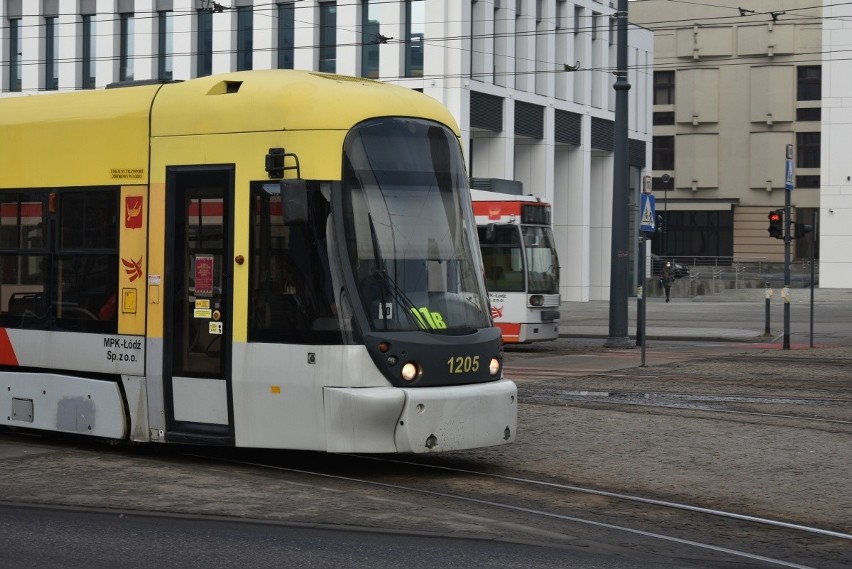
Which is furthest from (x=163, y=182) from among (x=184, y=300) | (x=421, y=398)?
(x=421, y=398)

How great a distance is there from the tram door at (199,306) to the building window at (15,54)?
1765 inches

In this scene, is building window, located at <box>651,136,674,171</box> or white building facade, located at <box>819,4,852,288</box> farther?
building window, located at <box>651,136,674,171</box>

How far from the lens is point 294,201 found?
10.6m

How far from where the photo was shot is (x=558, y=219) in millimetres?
58531

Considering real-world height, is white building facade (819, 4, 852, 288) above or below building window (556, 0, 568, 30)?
below

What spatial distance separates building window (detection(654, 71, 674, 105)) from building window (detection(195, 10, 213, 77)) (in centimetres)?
4327

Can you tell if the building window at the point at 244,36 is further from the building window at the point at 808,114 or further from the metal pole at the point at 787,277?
the building window at the point at 808,114

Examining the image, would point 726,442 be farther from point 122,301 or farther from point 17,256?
point 17,256

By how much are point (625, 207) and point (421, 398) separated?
19.2 meters

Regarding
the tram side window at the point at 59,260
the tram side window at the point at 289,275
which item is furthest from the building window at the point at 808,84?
the tram side window at the point at 289,275

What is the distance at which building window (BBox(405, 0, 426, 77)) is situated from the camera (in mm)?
48031

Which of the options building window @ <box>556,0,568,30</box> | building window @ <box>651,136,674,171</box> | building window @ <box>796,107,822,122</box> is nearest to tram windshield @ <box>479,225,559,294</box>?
building window @ <box>556,0,568,30</box>

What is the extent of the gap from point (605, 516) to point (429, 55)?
3922cm

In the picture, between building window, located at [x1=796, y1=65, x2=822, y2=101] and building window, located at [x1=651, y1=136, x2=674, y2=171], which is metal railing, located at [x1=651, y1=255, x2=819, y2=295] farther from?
building window, located at [x1=796, y1=65, x2=822, y2=101]
